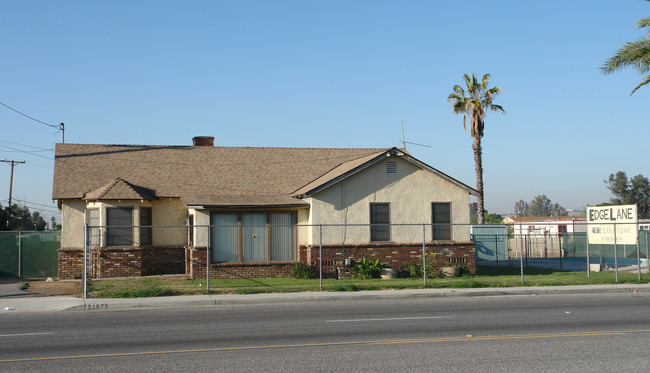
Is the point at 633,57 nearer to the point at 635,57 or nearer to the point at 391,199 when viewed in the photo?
the point at 635,57

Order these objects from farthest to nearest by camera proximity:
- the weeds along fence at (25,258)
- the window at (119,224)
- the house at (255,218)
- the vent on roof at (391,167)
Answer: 1. the weeds along fence at (25,258)
2. the vent on roof at (391,167)
3. the window at (119,224)
4. the house at (255,218)

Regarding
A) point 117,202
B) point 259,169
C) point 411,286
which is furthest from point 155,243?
point 411,286

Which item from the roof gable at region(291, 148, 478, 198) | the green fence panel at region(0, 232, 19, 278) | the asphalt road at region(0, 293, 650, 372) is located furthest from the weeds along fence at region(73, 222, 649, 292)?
the asphalt road at region(0, 293, 650, 372)

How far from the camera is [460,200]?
25.6 metres

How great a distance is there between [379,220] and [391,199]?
3.23 feet

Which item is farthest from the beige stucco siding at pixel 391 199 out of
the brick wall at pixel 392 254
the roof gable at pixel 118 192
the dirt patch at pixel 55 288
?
the dirt patch at pixel 55 288

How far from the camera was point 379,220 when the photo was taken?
25.0 metres

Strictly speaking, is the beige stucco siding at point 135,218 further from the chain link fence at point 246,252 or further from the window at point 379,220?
the window at point 379,220

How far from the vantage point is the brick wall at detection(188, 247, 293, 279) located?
77.0 feet

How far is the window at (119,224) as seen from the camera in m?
24.4

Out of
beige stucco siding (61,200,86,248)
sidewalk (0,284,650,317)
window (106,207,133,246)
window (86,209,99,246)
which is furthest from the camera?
beige stucco siding (61,200,86,248)

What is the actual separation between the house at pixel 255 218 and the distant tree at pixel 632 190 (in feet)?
263

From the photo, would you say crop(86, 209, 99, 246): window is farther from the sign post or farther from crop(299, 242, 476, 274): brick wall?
the sign post

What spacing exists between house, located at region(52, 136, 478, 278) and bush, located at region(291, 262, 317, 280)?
0.37 meters
